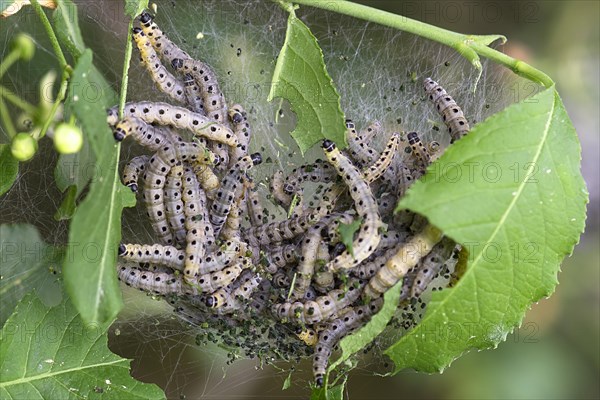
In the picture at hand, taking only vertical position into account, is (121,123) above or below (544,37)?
below

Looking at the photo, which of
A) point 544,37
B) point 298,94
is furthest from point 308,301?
point 544,37

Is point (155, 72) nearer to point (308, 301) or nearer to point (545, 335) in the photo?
point (308, 301)

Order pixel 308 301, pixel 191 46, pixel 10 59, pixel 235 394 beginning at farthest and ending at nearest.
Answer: pixel 235 394, pixel 191 46, pixel 308 301, pixel 10 59

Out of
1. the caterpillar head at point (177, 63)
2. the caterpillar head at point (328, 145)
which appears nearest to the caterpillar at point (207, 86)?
the caterpillar head at point (177, 63)

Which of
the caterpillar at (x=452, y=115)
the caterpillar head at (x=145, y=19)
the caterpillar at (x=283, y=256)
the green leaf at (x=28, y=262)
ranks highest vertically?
the caterpillar at (x=452, y=115)

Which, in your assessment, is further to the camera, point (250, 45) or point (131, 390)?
point (250, 45)

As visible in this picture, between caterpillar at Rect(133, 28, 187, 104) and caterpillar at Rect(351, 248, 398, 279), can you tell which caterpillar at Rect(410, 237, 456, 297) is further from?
caterpillar at Rect(133, 28, 187, 104)

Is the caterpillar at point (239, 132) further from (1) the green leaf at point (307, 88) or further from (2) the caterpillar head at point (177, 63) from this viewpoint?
(2) the caterpillar head at point (177, 63)

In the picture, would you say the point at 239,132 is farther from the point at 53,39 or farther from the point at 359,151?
the point at 53,39
